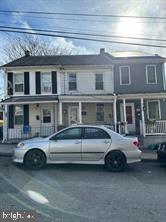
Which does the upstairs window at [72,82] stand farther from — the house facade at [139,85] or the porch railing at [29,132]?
the porch railing at [29,132]

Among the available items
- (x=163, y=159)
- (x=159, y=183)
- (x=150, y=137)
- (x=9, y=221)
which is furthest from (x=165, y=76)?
(x=9, y=221)

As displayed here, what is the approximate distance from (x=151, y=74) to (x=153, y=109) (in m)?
3.01

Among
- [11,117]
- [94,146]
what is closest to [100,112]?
[11,117]

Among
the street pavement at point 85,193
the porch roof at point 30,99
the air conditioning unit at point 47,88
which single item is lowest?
the street pavement at point 85,193

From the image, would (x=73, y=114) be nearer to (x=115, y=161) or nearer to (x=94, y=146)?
(x=94, y=146)

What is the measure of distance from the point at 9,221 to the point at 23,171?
4139mm

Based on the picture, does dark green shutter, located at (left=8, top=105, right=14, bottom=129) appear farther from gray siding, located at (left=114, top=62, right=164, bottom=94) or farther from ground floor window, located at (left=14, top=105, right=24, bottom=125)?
gray siding, located at (left=114, top=62, right=164, bottom=94)

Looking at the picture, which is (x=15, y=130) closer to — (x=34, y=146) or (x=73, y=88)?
(x=73, y=88)

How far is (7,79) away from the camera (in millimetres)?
20234

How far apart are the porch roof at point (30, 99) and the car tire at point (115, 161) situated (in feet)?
32.9

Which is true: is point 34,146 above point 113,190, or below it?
above

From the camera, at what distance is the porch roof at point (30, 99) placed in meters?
18.4

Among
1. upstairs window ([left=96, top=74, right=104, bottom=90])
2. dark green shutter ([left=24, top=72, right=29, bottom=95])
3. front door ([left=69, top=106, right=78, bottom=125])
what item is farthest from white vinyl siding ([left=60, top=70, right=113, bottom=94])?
dark green shutter ([left=24, top=72, right=29, bottom=95])

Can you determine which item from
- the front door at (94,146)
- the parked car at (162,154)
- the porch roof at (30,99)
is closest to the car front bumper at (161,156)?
the parked car at (162,154)
